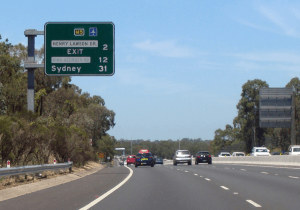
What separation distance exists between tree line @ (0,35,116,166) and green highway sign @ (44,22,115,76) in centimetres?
301

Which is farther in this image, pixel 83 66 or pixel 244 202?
pixel 83 66

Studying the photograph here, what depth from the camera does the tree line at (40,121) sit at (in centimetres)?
2197

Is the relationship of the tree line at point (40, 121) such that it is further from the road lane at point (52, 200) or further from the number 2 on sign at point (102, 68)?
the road lane at point (52, 200)

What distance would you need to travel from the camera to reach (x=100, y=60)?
85.0ft

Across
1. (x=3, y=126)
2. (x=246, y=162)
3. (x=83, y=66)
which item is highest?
(x=83, y=66)

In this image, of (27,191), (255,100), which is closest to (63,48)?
(27,191)

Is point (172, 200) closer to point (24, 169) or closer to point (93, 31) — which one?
point (24, 169)

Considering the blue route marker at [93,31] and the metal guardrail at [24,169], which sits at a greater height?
the blue route marker at [93,31]

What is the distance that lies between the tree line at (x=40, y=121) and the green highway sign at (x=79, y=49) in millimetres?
3014

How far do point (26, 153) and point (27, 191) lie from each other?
685 cm

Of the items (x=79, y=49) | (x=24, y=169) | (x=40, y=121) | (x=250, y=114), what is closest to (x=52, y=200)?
(x=24, y=169)

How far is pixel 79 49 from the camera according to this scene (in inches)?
1022

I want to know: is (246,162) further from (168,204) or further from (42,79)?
(168,204)

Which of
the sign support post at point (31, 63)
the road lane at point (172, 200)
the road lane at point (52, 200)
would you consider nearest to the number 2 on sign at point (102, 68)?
the sign support post at point (31, 63)
